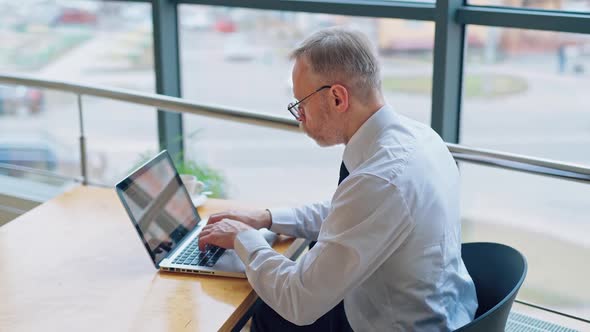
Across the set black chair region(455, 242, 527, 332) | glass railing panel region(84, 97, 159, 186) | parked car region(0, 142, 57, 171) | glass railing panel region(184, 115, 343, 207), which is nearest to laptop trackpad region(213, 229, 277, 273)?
black chair region(455, 242, 527, 332)

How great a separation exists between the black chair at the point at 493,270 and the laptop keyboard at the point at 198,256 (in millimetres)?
622

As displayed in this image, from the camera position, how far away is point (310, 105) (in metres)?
1.79

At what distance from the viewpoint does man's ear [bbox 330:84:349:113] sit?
1.73 metres

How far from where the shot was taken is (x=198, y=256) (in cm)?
192

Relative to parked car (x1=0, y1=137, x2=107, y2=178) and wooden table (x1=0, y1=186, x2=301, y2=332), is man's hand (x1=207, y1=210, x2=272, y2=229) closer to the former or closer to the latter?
wooden table (x1=0, y1=186, x2=301, y2=332)

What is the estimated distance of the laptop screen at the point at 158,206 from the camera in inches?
73.5

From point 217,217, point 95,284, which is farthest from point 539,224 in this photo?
point 95,284

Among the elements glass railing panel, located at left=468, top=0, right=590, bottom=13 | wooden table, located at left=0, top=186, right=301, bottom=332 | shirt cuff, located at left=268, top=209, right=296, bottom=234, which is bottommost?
wooden table, located at left=0, top=186, right=301, bottom=332

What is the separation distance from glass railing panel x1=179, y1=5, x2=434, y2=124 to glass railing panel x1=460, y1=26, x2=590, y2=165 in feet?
0.67

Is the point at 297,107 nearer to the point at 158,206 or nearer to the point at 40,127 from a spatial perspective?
the point at 158,206

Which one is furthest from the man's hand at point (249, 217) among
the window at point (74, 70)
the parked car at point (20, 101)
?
the parked car at point (20, 101)

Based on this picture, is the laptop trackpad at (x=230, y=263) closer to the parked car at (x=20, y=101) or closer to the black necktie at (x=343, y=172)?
the black necktie at (x=343, y=172)

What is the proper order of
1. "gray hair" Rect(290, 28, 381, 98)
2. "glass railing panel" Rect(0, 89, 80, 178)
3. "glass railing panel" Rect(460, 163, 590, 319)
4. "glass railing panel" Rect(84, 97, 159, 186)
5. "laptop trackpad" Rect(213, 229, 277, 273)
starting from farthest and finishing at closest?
"glass railing panel" Rect(0, 89, 80, 178) → "glass railing panel" Rect(84, 97, 159, 186) → "glass railing panel" Rect(460, 163, 590, 319) → "laptop trackpad" Rect(213, 229, 277, 273) → "gray hair" Rect(290, 28, 381, 98)

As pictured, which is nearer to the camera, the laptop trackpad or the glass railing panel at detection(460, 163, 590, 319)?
the laptop trackpad
